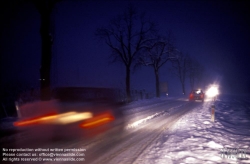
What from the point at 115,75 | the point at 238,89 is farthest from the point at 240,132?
the point at 238,89

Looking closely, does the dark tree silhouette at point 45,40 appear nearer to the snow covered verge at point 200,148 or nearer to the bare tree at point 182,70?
the snow covered verge at point 200,148

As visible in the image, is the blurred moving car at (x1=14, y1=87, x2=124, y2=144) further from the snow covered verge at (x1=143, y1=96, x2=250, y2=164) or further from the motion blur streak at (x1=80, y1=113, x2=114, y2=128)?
the snow covered verge at (x1=143, y1=96, x2=250, y2=164)

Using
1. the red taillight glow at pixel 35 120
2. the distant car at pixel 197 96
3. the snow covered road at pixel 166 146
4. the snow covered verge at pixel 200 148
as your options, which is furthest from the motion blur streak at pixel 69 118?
the distant car at pixel 197 96

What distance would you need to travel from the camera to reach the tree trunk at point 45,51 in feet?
45.1

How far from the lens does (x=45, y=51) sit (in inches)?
551

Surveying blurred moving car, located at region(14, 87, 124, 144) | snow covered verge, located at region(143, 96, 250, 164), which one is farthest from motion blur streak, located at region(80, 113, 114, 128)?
snow covered verge, located at region(143, 96, 250, 164)

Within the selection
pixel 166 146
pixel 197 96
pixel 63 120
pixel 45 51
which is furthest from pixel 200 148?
pixel 197 96

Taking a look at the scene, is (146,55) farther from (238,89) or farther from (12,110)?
(238,89)

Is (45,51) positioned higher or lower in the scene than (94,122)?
higher

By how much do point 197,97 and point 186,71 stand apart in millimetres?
28257

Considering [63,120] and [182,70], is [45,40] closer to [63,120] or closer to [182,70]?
[63,120]

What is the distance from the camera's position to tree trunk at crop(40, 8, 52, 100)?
13.7m

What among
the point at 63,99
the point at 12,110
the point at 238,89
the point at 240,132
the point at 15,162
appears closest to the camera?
the point at 15,162

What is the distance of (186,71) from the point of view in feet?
180
